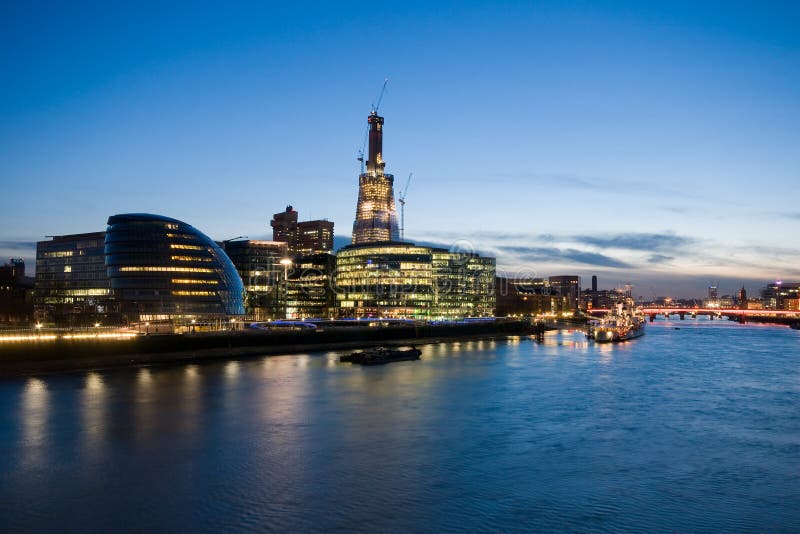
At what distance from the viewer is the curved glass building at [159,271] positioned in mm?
129625

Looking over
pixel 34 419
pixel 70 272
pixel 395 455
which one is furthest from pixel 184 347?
pixel 70 272

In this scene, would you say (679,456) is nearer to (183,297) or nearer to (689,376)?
(689,376)

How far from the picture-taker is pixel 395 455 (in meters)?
34.1

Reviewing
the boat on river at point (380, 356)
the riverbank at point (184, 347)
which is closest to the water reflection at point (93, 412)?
the riverbank at point (184, 347)

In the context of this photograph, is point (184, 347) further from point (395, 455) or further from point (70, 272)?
point (70, 272)

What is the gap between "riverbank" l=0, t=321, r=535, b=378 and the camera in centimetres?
6938

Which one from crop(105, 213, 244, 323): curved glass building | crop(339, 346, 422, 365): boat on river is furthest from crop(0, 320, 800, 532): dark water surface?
crop(105, 213, 244, 323): curved glass building

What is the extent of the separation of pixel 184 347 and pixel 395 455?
63.0 meters

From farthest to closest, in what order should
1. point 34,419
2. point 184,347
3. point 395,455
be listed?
point 184,347
point 34,419
point 395,455

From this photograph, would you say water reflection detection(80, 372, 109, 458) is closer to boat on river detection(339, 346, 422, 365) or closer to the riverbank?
the riverbank

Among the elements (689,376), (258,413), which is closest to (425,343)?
(689,376)

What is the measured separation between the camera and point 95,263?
17700cm

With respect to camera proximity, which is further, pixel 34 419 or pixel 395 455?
pixel 34 419

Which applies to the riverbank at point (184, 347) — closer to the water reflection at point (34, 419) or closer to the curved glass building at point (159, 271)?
the water reflection at point (34, 419)
